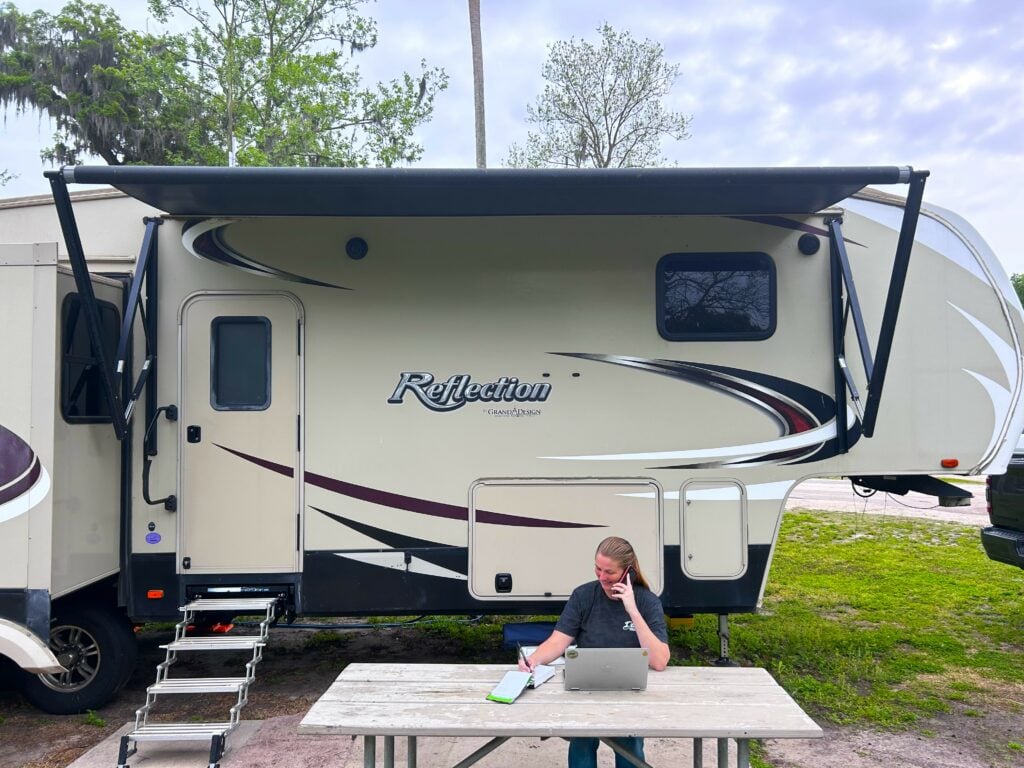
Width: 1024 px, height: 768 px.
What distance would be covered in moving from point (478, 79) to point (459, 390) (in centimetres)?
829

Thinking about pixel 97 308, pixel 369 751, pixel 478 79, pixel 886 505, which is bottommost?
pixel 886 505

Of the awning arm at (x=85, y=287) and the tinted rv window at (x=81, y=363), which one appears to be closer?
the awning arm at (x=85, y=287)

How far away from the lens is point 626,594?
2973mm

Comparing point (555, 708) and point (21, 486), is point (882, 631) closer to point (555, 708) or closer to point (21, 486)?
point (555, 708)

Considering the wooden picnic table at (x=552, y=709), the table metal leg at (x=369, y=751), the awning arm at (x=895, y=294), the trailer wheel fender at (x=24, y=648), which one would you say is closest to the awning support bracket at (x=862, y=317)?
the awning arm at (x=895, y=294)

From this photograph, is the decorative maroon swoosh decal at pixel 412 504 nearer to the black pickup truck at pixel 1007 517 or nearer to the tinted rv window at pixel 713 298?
the tinted rv window at pixel 713 298

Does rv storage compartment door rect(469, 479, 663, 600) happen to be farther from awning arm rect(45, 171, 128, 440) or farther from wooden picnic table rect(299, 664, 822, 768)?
awning arm rect(45, 171, 128, 440)

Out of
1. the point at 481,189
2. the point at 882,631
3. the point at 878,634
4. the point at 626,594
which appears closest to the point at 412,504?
the point at 626,594

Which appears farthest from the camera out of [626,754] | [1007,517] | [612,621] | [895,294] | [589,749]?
[1007,517]

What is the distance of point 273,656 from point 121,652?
1243mm

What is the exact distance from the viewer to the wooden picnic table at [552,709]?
2.44 meters

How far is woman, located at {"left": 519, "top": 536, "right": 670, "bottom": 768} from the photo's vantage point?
2947 mm

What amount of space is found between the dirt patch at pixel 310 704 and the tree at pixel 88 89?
46.0 feet

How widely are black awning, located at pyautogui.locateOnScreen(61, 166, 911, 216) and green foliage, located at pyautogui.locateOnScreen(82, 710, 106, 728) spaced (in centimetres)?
301
